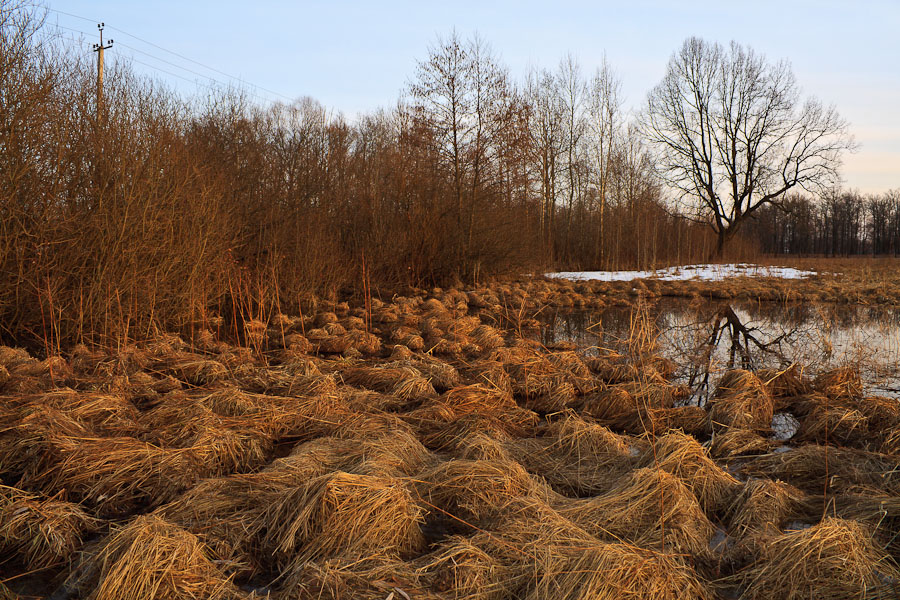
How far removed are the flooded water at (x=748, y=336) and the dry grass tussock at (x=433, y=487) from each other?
99cm

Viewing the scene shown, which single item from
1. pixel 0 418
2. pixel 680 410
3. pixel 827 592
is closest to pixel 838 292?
pixel 680 410

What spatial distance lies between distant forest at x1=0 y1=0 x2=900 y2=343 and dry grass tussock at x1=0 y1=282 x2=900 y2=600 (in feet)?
5.77

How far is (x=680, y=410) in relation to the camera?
5047 millimetres


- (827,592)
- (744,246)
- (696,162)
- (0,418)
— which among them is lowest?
(827,592)

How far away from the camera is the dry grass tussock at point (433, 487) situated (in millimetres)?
2418

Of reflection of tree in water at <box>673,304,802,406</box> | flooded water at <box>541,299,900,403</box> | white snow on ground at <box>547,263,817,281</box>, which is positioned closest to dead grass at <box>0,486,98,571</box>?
flooded water at <box>541,299,900,403</box>

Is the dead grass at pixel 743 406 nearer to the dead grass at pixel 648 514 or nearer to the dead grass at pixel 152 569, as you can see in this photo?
the dead grass at pixel 648 514

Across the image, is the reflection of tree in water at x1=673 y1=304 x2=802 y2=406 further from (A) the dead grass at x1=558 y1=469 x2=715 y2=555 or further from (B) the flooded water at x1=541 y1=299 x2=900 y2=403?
(A) the dead grass at x1=558 y1=469 x2=715 y2=555

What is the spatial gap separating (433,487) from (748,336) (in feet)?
25.3

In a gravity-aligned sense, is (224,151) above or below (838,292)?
above

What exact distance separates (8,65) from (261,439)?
18.1 feet

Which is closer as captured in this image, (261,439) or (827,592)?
(827,592)

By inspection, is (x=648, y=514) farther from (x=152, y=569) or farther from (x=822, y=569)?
(x=152, y=569)

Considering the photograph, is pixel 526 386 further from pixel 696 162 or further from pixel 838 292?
pixel 696 162
